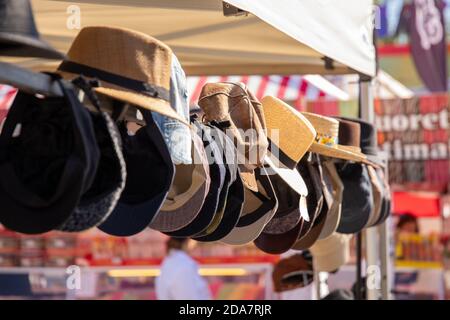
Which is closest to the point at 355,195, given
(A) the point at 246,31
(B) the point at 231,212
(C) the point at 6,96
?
(A) the point at 246,31

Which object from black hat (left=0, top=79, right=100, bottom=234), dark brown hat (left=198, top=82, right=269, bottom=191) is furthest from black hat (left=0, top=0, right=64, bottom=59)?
dark brown hat (left=198, top=82, right=269, bottom=191)

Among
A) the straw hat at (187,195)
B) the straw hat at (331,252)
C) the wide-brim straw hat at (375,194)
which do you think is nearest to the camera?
the straw hat at (187,195)

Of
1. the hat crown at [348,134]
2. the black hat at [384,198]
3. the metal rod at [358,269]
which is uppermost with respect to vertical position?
the hat crown at [348,134]

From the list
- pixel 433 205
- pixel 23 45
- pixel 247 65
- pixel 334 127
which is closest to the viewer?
pixel 23 45

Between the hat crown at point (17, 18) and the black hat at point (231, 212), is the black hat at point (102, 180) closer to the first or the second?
the hat crown at point (17, 18)

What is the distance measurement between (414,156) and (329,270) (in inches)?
177

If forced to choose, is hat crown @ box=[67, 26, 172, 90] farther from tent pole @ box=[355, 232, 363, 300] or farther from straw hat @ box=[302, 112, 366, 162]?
tent pole @ box=[355, 232, 363, 300]

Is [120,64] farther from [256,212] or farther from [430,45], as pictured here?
[430,45]

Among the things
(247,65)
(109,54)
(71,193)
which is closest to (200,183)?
(109,54)

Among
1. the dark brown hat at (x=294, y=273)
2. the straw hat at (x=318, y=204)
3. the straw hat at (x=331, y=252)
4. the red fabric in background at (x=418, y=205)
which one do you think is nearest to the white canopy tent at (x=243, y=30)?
the straw hat at (x=318, y=204)

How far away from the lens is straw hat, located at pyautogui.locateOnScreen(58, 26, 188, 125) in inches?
71.1

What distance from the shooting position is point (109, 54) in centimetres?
182

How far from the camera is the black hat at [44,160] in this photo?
4.98 feet

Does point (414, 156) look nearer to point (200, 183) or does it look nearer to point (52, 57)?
point (200, 183)
